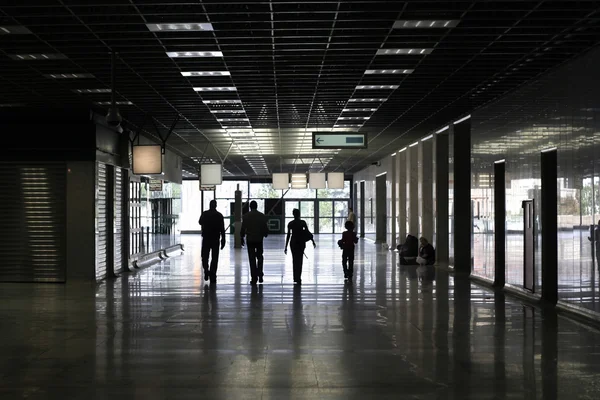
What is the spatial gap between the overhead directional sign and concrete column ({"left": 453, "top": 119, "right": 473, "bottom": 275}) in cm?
263

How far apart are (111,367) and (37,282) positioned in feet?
34.2

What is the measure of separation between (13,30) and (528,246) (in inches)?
378

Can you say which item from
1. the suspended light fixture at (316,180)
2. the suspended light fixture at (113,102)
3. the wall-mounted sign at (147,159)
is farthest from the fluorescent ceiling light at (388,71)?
the suspended light fixture at (316,180)

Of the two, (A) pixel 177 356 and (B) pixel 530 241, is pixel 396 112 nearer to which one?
(B) pixel 530 241

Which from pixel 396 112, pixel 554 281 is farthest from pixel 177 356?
pixel 396 112

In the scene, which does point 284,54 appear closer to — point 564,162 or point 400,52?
point 400,52

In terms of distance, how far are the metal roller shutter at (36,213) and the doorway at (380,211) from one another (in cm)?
2291

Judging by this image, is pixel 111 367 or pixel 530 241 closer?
pixel 111 367

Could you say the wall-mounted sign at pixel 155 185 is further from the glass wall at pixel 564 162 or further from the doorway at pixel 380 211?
the doorway at pixel 380 211

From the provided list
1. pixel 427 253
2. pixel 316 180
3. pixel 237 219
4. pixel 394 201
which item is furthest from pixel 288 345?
pixel 316 180

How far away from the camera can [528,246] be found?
14320 millimetres

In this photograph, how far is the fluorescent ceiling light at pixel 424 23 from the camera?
9.67 meters

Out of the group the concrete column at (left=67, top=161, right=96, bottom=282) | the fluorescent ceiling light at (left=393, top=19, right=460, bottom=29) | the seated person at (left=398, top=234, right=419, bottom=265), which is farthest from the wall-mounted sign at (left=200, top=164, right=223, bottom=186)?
the fluorescent ceiling light at (left=393, top=19, right=460, bottom=29)

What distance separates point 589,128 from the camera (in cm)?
1110
